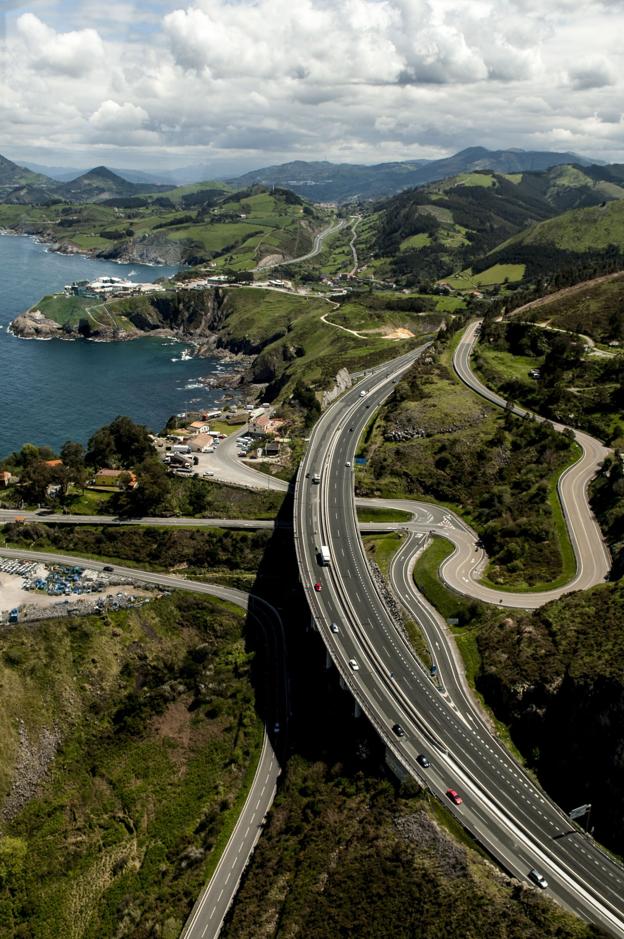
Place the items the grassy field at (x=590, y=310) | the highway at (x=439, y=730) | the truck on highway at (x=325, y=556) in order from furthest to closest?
the grassy field at (x=590, y=310)
the truck on highway at (x=325, y=556)
the highway at (x=439, y=730)

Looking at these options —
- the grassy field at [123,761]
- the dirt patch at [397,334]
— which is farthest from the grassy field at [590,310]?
the grassy field at [123,761]

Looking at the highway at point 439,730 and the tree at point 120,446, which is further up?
the tree at point 120,446

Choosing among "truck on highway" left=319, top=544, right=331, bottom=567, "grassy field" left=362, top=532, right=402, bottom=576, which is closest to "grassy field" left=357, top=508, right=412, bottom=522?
"grassy field" left=362, top=532, right=402, bottom=576

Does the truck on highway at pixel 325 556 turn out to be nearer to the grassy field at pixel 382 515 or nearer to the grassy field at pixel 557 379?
the grassy field at pixel 382 515

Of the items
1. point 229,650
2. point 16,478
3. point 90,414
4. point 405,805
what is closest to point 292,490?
point 229,650

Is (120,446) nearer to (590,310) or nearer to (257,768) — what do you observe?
(257,768)

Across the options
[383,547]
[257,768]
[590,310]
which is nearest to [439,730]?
[257,768]
